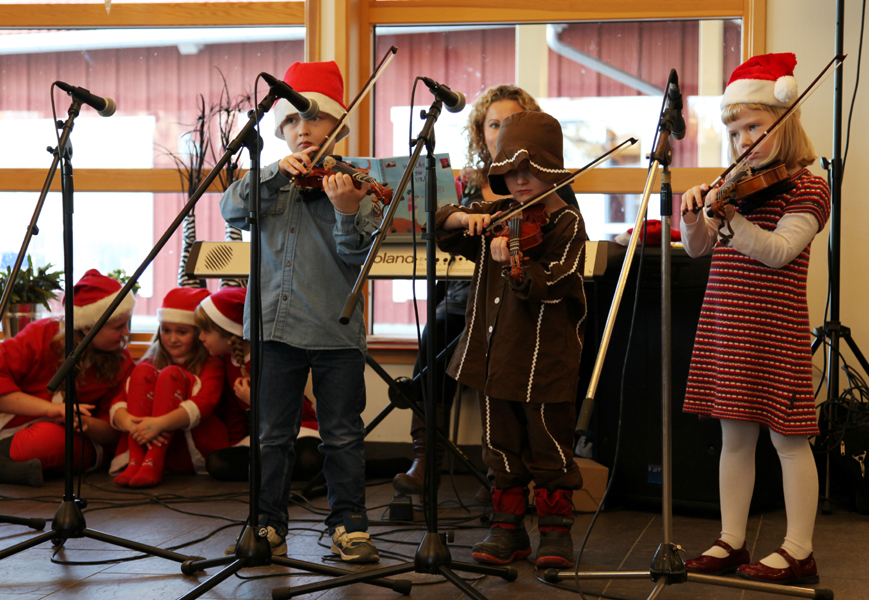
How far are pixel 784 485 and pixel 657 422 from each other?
0.63 metres

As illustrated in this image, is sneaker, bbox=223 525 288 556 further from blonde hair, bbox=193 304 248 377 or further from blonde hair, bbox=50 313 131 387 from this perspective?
blonde hair, bbox=50 313 131 387

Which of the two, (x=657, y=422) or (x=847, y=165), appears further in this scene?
(x=847, y=165)

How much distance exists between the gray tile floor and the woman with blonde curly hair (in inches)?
9.3

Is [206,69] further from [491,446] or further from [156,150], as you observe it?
[491,446]

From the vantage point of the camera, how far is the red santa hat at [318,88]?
1895 mm

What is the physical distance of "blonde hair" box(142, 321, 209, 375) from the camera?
9.37 ft

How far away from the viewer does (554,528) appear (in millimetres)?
1801

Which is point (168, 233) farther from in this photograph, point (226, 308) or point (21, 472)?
point (21, 472)

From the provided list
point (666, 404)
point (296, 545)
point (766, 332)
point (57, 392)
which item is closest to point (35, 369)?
point (57, 392)

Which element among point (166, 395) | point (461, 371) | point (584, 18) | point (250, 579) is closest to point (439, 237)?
point (461, 371)

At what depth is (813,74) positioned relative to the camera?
9.30 feet

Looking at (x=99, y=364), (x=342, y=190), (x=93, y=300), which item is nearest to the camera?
(x=342, y=190)

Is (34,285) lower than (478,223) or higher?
lower

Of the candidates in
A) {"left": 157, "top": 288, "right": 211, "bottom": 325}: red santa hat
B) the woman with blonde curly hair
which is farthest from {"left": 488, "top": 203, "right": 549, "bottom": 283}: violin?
{"left": 157, "top": 288, "right": 211, "bottom": 325}: red santa hat
